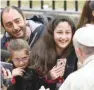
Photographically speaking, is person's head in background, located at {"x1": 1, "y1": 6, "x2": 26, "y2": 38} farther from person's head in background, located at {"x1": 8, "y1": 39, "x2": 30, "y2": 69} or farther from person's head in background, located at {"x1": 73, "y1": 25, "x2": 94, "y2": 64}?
person's head in background, located at {"x1": 73, "y1": 25, "x2": 94, "y2": 64}

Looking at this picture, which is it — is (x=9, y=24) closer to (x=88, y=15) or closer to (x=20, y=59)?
(x=20, y=59)

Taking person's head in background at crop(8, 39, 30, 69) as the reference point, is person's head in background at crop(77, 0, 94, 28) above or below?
above

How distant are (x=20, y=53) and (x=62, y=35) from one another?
1.47ft

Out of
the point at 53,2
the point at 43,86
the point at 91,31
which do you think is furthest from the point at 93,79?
the point at 53,2

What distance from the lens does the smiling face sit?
496 cm

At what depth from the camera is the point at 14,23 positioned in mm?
5246

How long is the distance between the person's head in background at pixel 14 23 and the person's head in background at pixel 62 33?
0.30 metres

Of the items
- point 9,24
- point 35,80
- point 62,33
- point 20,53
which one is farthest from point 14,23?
point 35,80

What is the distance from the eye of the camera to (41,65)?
500 cm

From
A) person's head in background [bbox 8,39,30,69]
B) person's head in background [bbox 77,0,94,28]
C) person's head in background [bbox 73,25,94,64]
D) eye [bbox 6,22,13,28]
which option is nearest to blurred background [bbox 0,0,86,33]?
eye [bbox 6,22,13,28]

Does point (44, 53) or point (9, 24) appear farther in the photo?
point (9, 24)

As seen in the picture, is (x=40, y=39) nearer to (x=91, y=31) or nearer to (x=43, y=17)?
(x=43, y=17)

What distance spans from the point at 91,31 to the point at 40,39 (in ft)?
3.88

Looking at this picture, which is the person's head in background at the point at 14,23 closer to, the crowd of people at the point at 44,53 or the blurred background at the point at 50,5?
the crowd of people at the point at 44,53
